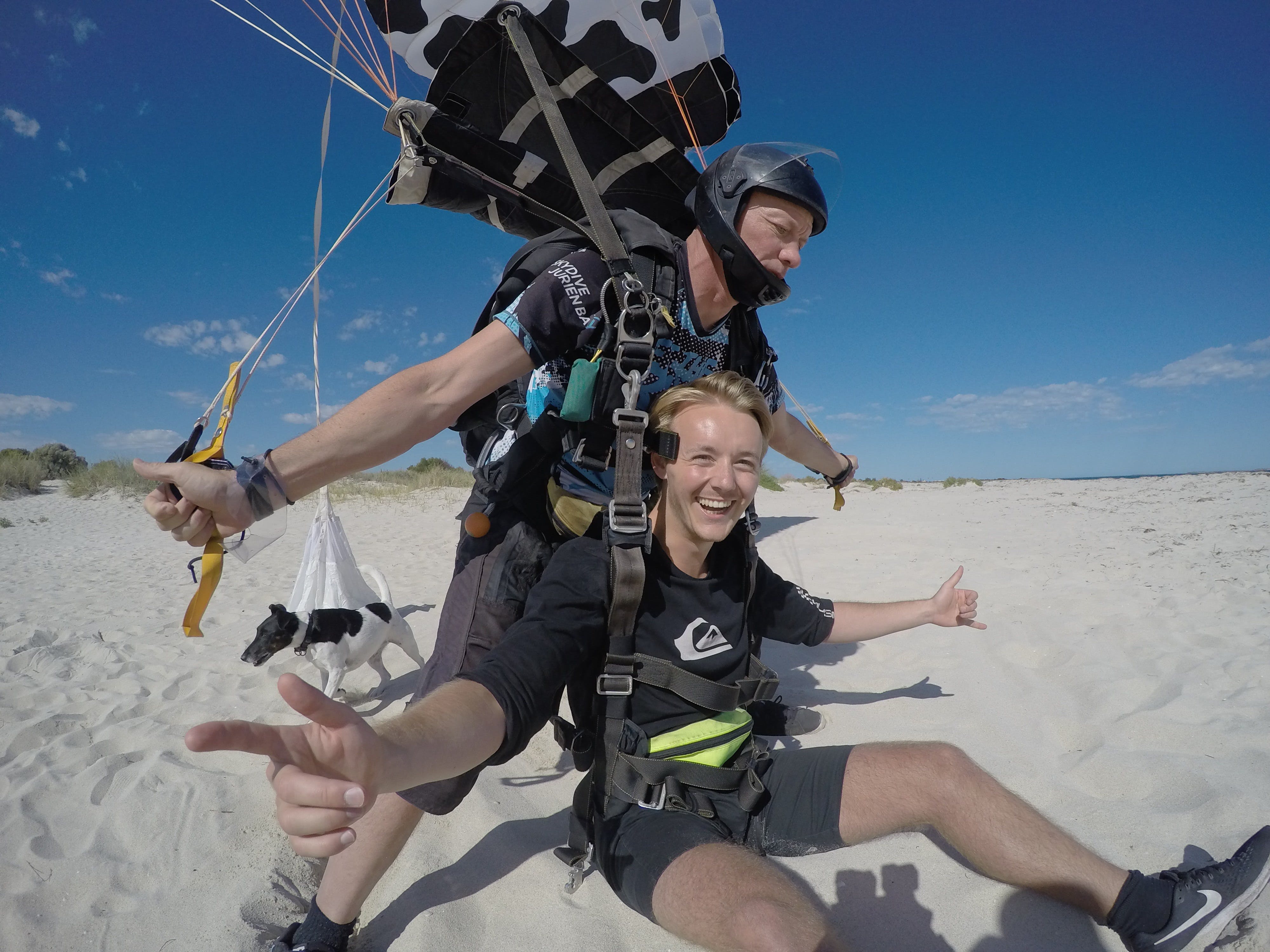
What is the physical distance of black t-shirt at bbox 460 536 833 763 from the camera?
165 centimetres

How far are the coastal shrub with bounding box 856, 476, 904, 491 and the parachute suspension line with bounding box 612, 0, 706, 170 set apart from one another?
57.9 ft

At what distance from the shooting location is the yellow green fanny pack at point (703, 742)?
80.1 inches

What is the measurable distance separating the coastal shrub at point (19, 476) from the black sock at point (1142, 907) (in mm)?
22538

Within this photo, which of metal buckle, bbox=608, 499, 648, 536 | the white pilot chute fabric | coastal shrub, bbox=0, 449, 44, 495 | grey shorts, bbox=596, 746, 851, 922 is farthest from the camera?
coastal shrub, bbox=0, 449, 44, 495

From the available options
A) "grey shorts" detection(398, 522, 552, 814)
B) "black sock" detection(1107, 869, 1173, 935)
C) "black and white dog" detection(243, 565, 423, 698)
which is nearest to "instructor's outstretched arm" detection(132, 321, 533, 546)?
"grey shorts" detection(398, 522, 552, 814)

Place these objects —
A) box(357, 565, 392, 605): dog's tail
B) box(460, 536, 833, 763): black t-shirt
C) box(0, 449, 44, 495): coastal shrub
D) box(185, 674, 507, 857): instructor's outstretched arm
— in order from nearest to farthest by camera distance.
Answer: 1. box(185, 674, 507, 857): instructor's outstretched arm
2. box(460, 536, 833, 763): black t-shirt
3. box(357, 565, 392, 605): dog's tail
4. box(0, 449, 44, 495): coastal shrub

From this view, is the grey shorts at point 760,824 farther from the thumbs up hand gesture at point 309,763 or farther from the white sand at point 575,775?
the thumbs up hand gesture at point 309,763

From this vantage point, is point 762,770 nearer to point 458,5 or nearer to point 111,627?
point 458,5

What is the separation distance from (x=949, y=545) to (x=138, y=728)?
26.2 ft

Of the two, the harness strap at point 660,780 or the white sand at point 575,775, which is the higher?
the harness strap at point 660,780

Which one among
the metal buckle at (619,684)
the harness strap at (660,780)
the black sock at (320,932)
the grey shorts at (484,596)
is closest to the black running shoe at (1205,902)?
the harness strap at (660,780)

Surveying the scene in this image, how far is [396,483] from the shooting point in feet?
69.4

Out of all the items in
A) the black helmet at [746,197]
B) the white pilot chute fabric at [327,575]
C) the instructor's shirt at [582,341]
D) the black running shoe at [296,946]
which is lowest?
the black running shoe at [296,946]

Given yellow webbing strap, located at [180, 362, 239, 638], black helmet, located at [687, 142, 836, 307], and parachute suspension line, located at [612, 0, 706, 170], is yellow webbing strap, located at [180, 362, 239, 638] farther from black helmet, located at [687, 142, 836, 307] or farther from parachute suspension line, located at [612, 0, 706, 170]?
parachute suspension line, located at [612, 0, 706, 170]
